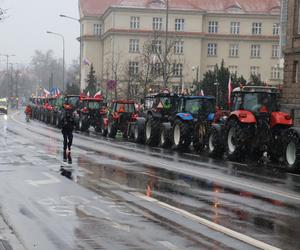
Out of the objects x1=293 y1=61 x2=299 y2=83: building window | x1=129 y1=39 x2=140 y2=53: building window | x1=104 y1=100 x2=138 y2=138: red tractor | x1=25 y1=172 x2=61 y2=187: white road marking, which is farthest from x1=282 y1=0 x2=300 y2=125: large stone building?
x1=129 y1=39 x2=140 y2=53: building window

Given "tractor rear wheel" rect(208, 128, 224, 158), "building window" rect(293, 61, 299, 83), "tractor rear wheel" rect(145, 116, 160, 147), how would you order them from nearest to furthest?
"tractor rear wheel" rect(208, 128, 224, 158)
"tractor rear wheel" rect(145, 116, 160, 147)
"building window" rect(293, 61, 299, 83)

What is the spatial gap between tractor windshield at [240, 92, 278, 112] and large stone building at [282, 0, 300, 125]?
11324mm

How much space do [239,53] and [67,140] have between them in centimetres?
7831

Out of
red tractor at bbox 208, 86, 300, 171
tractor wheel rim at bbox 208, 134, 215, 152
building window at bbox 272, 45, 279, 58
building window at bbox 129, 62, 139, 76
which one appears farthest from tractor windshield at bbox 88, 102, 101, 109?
building window at bbox 272, 45, 279, 58

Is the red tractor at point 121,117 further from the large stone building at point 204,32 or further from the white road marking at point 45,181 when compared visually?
the large stone building at point 204,32

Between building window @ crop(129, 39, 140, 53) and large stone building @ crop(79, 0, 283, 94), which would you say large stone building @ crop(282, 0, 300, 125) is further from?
building window @ crop(129, 39, 140, 53)

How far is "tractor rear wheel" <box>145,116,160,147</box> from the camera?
27016 millimetres

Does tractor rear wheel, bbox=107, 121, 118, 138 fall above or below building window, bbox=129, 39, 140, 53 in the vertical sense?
below

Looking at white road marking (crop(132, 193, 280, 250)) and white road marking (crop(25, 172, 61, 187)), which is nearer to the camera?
white road marking (crop(132, 193, 280, 250))

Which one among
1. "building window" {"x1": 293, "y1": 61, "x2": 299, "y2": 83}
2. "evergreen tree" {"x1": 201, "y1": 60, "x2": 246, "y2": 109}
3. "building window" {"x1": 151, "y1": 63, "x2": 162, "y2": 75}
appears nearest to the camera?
"building window" {"x1": 293, "y1": 61, "x2": 299, "y2": 83}

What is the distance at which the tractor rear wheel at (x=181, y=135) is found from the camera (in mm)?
24083

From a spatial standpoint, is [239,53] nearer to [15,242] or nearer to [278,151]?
[278,151]

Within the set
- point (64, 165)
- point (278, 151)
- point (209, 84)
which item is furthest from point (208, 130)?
point (209, 84)

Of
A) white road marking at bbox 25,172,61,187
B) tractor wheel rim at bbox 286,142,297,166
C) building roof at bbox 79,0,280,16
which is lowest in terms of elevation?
white road marking at bbox 25,172,61,187
